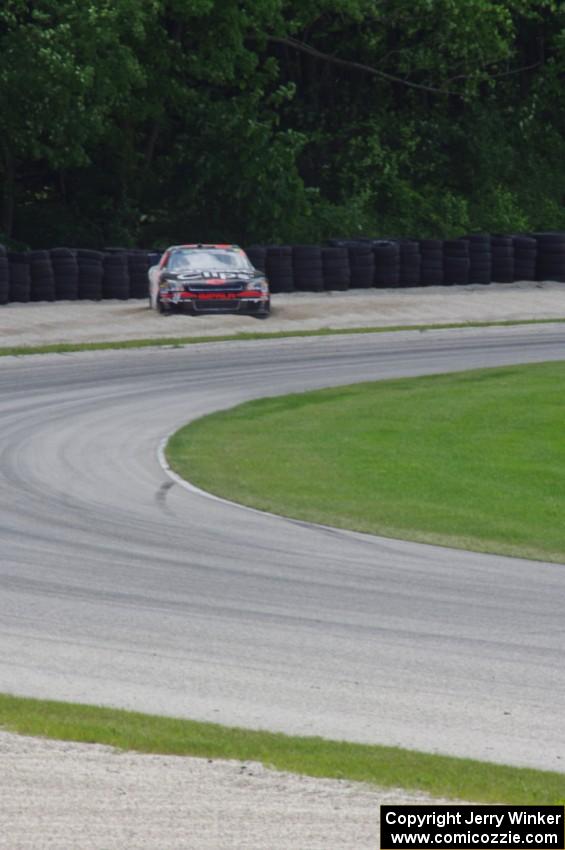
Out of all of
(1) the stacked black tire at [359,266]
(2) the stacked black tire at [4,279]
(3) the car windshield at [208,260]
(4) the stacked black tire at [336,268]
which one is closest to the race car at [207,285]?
(3) the car windshield at [208,260]

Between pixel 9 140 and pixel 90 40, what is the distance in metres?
3.41

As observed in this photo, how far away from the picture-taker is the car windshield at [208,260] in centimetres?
3175

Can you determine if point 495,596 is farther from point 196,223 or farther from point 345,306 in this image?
point 196,223

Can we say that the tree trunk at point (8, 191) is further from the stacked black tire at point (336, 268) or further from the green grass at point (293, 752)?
the green grass at point (293, 752)

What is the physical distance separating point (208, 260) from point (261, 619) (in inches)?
901

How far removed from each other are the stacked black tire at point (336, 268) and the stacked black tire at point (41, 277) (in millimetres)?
7125

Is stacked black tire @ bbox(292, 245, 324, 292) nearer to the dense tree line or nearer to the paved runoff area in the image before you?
the paved runoff area

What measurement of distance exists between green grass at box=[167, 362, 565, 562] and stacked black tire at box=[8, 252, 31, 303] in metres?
11.9

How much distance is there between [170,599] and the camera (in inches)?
400

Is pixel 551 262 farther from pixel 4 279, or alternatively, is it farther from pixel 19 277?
pixel 4 279

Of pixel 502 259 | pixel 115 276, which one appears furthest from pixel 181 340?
pixel 502 259

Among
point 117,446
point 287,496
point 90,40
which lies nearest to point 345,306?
point 90,40

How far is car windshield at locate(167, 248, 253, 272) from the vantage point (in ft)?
104

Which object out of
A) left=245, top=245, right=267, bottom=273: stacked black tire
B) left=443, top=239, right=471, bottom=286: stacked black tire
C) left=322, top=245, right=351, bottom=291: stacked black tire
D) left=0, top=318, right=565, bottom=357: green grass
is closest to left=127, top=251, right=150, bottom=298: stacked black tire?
left=245, top=245, right=267, bottom=273: stacked black tire
